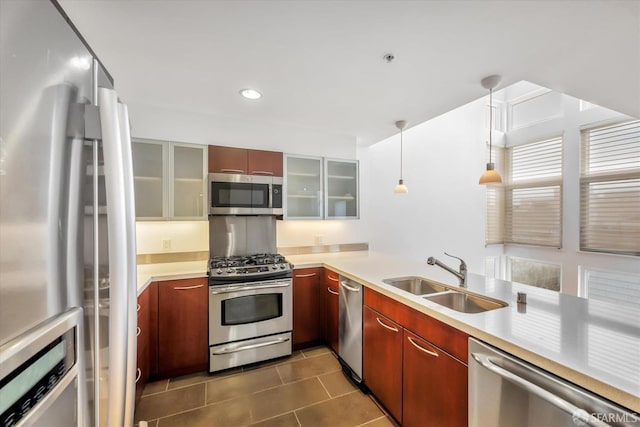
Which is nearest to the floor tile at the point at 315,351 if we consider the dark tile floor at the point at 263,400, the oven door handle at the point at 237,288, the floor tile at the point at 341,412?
the dark tile floor at the point at 263,400

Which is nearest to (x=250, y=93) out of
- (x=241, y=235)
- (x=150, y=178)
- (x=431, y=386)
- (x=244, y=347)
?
(x=150, y=178)

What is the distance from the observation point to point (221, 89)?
215 cm

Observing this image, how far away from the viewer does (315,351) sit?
261 centimetres

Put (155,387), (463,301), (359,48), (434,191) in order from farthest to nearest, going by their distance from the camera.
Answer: (434,191) < (155,387) < (463,301) < (359,48)

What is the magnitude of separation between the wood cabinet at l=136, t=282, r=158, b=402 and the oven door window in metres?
0.53

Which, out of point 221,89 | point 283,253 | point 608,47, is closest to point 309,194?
point 283,253

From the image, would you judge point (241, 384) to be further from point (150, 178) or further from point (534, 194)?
point (534, 194)

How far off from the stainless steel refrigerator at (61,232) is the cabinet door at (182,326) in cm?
169

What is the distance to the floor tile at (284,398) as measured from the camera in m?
1.85

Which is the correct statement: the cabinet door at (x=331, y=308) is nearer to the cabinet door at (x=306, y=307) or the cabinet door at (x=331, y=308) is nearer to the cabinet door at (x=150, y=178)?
the cabinet door at (x=306, y=307)

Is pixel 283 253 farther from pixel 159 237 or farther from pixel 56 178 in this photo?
pixel 56 178

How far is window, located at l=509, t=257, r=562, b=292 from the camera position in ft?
13.8

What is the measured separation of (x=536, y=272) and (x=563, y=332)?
445 cm

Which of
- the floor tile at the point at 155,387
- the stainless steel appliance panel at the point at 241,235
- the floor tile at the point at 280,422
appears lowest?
the floor tile at the point at 280,422
